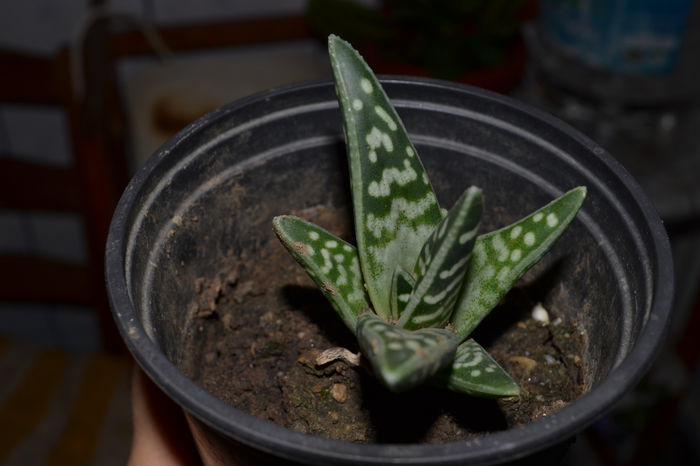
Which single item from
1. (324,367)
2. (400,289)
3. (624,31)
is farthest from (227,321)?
(624,31)

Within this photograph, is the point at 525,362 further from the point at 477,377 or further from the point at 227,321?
the point at 227,321

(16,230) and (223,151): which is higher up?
(223,151)

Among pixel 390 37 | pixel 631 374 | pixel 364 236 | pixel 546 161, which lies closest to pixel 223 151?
pixel 364 236

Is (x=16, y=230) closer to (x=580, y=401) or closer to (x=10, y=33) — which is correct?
(x=10, y=33)

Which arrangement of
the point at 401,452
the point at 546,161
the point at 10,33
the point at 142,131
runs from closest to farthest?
the point at 401,452
the point at 546,161
the point at 142,131
the point at 10,33

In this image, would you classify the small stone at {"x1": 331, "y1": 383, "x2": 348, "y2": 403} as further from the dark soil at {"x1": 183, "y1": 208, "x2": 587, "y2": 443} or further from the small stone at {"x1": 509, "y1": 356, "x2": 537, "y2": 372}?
the small stone at {"x1": 509, "y1": 356, "x2": 537, "y2": 372}


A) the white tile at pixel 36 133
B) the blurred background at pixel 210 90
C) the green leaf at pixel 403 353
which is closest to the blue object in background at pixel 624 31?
the blurred background at pixel 210 90
